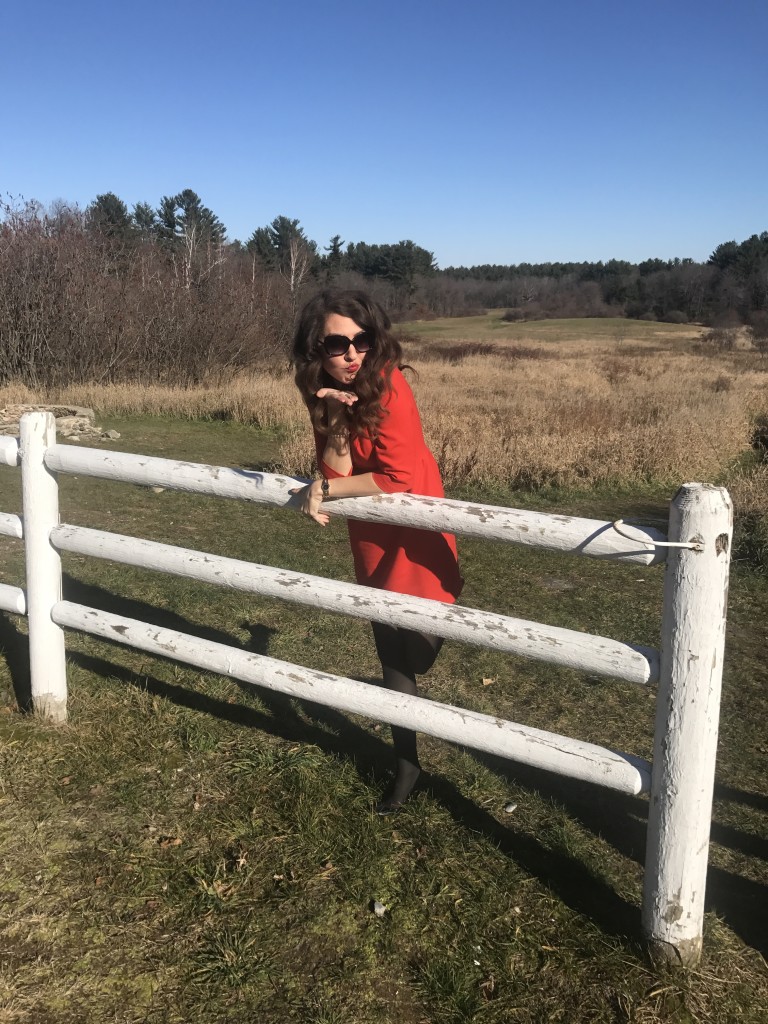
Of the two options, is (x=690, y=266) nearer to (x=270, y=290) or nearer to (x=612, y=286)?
(x=612, y=286)

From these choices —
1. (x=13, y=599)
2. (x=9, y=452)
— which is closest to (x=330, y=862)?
(x=13, y=599)

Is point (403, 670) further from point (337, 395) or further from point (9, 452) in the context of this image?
point (9, 452)

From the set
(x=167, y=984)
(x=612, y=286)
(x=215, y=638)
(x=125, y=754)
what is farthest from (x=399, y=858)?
(x=612, y=286)

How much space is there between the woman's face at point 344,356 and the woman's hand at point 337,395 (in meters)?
0.06

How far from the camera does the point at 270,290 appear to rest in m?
29.5

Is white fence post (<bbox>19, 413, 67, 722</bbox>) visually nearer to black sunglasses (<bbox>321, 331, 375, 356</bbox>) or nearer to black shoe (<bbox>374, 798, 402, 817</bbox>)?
black sunglasses (<bbox>321, 331, 375, 356</bbox>)

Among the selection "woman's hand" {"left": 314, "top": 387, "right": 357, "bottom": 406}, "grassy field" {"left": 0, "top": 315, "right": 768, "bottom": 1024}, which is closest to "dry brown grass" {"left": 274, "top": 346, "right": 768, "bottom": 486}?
"grassy field" {"left": 0, "top": 315, "right": 768, "bottom": 1024}

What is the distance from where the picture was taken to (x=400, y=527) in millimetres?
2844

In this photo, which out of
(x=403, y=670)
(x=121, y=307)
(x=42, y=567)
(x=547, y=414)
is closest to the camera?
(x=403, y=670)

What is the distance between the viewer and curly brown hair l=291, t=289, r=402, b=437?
257 cm

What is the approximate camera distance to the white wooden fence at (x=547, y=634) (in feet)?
6.93

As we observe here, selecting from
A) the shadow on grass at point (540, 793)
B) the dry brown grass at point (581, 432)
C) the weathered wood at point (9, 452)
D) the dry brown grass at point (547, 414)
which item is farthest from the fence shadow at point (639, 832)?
the dry brown grass at point (581, 432)

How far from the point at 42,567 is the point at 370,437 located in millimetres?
1602

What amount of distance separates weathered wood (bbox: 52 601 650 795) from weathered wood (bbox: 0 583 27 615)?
19 cm
